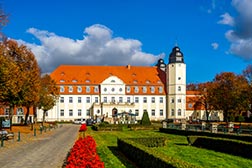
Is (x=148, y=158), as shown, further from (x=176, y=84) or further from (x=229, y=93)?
(x=176, y=84)

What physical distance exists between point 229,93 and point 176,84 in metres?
24.7

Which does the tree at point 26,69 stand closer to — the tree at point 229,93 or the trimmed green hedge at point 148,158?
the trimmed green hedge at point 148,158

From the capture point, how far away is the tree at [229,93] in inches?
2131

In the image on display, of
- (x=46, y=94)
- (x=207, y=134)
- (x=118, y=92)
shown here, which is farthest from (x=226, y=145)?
(x=118, y=92)

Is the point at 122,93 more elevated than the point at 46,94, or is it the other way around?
the point at 122,93

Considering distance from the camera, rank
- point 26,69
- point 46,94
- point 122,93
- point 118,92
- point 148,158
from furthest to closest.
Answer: point 122,93 < point 118,92 < point 46,94 < point 26,69 < point 148,158

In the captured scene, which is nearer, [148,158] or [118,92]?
[148,158]

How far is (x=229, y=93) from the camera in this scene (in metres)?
56.9

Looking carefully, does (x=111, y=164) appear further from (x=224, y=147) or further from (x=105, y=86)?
(x=105, y=86)

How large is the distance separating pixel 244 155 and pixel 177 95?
204 feet

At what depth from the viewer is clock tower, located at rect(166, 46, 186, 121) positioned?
265ft

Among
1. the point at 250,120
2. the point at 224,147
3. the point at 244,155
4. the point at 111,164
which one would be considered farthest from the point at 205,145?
the point at 250,120

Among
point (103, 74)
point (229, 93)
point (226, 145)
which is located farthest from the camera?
point (103, 74)

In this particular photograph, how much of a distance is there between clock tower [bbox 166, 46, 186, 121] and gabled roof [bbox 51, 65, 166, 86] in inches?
146
